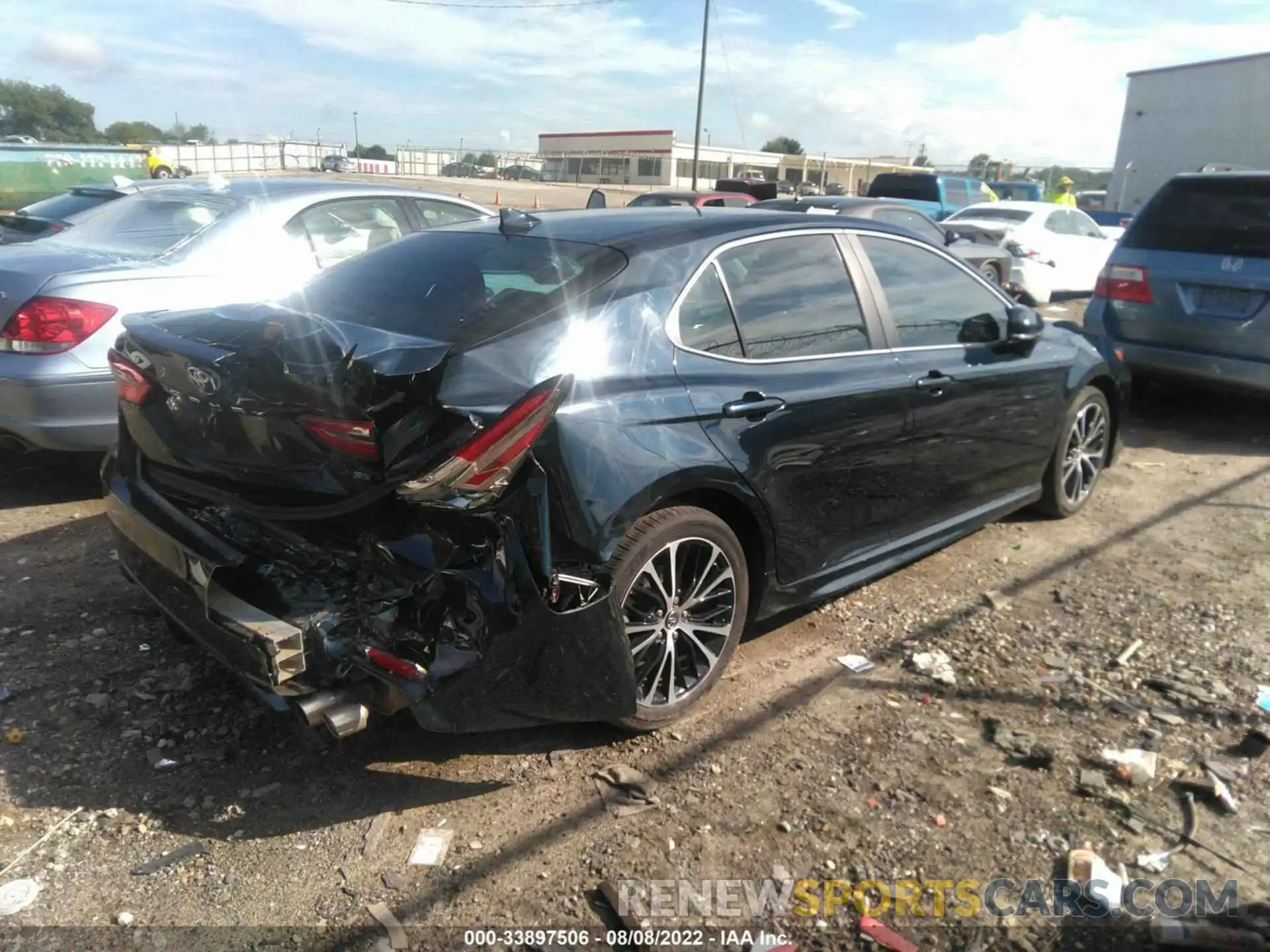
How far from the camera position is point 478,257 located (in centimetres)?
336

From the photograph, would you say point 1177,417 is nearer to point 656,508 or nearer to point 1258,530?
point 1258,530

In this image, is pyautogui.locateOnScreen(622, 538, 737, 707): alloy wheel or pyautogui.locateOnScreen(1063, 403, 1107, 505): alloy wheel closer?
pyautogui.locateOnScreen(622, 538, 737, 707): alloy wheel

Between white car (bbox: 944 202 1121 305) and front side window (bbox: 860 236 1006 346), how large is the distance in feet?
28.9

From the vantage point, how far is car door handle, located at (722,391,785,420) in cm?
317

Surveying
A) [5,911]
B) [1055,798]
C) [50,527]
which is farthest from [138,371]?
[1055,798]

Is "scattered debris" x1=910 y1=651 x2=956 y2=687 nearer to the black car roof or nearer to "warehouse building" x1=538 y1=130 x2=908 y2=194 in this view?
the black car roof

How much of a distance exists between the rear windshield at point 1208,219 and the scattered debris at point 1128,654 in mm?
4221

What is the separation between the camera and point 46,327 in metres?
4.68

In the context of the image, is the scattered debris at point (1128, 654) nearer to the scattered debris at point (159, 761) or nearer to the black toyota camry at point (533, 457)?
the black toyota camry at point (533, 457)

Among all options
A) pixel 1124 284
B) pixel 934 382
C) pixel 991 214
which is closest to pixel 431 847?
pixel 934 382

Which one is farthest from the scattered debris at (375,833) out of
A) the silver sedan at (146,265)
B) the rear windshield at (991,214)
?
the rear windshield at (991,214)

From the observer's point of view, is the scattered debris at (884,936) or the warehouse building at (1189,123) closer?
the scattered debris at (884,936)

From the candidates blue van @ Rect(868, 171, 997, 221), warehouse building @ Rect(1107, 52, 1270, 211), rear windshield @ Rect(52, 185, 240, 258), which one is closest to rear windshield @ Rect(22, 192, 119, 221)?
rear windshield @ Rect(52, 185, 240, 258)

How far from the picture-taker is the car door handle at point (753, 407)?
3.17m
